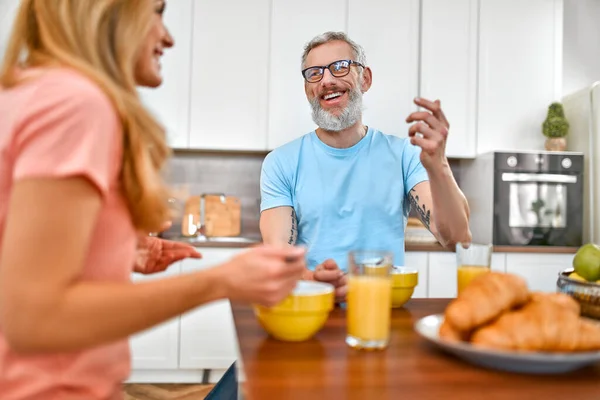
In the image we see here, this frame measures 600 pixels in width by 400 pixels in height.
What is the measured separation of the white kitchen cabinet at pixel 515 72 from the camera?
130 inches

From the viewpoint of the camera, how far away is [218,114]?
3.18 meters

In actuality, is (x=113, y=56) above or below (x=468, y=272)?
above

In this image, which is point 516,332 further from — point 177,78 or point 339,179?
point 177,78

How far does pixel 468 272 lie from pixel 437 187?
1.48 ft

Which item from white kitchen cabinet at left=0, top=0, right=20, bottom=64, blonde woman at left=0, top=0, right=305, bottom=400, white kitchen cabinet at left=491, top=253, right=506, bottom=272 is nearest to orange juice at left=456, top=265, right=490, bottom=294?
blonde woman at left=0, top=0, right=305, bottom=400

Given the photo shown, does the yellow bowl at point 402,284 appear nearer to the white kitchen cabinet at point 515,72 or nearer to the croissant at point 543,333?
the croissant at point 543,333

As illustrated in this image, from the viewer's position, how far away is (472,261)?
1.10m

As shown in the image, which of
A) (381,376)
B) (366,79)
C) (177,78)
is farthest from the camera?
(177,78)

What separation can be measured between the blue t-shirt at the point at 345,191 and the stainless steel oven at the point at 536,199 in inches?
50.6

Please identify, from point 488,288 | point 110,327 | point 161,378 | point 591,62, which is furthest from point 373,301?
point 591,62

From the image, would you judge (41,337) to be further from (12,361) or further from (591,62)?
(591,62)

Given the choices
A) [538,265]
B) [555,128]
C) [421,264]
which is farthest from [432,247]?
[555,128]

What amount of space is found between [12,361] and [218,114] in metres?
2.60

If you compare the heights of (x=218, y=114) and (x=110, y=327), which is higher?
(x=218, y=114)
